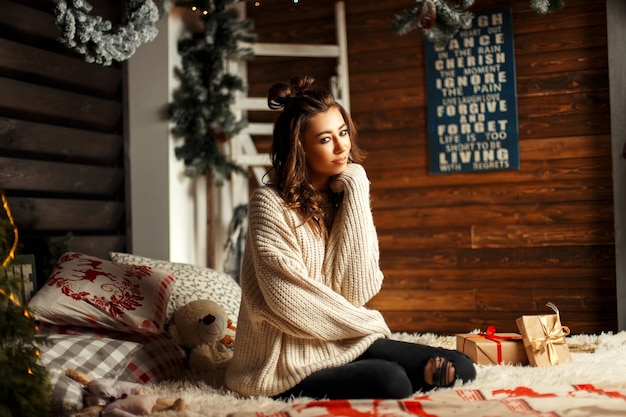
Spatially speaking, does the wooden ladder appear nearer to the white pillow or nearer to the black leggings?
the white pillow

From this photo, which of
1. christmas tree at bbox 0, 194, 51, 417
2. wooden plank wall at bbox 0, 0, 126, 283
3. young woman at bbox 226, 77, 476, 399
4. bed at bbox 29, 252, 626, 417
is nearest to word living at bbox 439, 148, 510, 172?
bed at bbox 29, 252, 626, 417

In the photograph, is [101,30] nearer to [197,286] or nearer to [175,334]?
[197,286]

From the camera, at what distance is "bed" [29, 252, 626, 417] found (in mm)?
1964

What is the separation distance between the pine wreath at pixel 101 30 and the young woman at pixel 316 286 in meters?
1.06

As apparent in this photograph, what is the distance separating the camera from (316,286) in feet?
7.41

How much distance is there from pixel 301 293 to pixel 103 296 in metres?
1.01

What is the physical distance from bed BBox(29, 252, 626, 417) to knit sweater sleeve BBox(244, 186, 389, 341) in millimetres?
240

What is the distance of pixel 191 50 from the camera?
416 cm

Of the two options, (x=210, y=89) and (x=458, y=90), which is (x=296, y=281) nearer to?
(x=210, y=89)

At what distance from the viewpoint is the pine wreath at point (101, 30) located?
307 centimetres

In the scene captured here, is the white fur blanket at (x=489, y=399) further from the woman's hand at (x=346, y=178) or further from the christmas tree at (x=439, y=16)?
the christmas tree at (x=439, y=16)

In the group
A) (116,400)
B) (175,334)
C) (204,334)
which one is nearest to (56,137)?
(175,334)

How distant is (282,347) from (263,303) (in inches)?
5.9

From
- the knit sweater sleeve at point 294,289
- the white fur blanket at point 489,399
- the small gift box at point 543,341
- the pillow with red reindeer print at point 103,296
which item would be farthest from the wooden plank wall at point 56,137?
the small gift box at point 543,341
